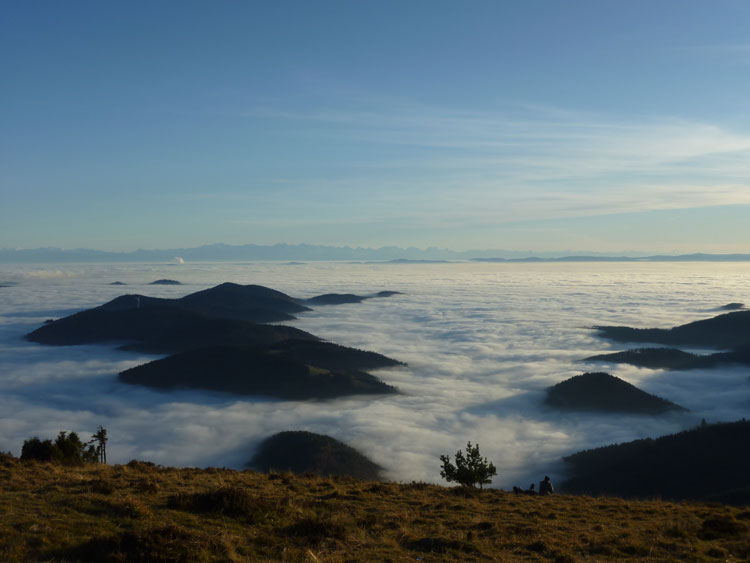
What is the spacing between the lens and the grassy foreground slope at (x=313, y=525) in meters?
14.4

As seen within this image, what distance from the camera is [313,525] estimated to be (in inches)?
684

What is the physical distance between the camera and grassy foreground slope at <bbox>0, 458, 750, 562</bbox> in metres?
14.4

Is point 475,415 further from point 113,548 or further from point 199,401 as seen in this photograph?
point 113,548

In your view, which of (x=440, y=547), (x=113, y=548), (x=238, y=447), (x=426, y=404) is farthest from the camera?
(x=426, y=404)

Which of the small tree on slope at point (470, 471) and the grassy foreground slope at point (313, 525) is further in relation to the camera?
the small tree on slope at point (470, 471)

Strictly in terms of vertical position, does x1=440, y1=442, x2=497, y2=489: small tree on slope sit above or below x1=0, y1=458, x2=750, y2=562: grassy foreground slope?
below

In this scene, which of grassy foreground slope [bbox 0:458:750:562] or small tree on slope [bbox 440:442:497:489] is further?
small tree on slope [bbox 440:442:497:489]

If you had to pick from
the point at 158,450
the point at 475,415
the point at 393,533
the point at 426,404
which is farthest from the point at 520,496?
the point at 426,404

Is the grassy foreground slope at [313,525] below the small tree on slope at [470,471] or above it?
above

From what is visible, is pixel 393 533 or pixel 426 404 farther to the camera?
pixel 426 404

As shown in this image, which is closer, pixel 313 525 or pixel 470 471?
pixel 313 525

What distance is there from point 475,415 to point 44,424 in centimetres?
12240

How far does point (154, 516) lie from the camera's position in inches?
691

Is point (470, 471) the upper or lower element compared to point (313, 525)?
lower
